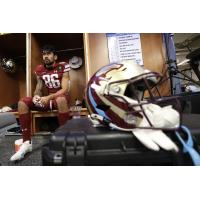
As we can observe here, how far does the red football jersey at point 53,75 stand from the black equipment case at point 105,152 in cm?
88

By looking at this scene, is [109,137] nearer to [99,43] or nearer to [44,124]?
[44,124]

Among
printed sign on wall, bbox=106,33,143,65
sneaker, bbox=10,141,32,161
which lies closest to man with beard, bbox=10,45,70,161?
sneaker, bbox=10,141,32,161

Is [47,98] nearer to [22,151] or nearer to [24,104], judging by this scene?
[24,104]

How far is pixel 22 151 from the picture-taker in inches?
35.6

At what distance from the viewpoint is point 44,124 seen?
4.87ft

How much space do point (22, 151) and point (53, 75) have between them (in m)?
0.57

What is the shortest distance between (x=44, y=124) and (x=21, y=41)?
0.73 m

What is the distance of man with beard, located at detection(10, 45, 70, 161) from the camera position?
41.1 inches

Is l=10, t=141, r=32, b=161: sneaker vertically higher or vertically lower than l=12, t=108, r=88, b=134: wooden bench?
lower

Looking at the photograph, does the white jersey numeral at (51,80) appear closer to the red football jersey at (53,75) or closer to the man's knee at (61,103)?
the red football jersey at (53,75)

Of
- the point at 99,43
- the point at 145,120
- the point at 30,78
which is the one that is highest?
the point at 99,43

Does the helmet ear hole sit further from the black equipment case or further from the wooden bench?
the wooden bench
